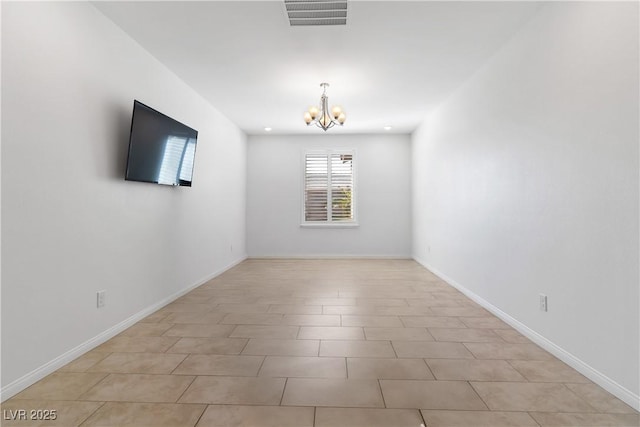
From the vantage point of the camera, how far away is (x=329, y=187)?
7.14 m

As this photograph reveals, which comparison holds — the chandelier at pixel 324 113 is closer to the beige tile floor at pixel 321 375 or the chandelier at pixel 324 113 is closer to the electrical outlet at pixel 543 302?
the beige tile floor at pixel 321 375

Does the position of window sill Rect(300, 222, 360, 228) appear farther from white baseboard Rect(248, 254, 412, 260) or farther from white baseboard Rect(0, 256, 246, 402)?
white baseboard Rect(0, 256, 246, 402)

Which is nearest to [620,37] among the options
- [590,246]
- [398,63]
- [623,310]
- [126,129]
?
[590,246]

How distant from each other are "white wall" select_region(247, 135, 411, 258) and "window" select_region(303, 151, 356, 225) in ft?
0.51

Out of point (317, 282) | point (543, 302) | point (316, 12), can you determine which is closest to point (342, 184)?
point (317, 282)

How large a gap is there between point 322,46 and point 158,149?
189 centimetres

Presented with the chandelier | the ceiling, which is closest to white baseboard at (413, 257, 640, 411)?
the ceiling

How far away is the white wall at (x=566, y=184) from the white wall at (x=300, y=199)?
3.20m

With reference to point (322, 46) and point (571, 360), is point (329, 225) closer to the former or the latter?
point (322, 46)

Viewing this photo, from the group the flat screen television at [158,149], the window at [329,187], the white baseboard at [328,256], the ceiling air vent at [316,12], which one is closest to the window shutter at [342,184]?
the window at [329,187]

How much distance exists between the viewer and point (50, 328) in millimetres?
2150

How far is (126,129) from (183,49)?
0.98 meters

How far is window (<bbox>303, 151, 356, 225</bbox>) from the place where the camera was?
7137mm

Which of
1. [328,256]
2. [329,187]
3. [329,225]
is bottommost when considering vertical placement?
[328,256]
